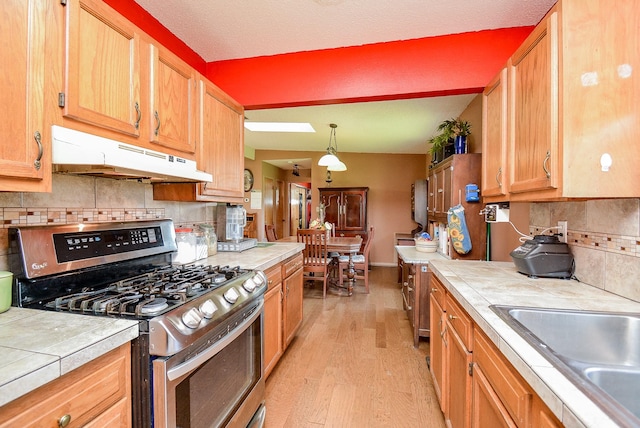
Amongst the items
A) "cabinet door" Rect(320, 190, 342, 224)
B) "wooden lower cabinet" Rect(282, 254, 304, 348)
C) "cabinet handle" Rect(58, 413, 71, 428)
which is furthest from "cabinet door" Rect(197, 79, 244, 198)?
"cabinet door" Rect(320, 190, 342, 224)

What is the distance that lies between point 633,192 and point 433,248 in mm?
2049

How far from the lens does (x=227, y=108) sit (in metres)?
2.24

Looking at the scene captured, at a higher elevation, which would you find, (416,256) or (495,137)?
(495,137)

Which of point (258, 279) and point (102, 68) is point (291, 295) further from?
point (102, 68)

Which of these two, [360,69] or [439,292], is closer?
[439,292]

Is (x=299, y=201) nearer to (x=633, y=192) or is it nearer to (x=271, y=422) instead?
(x=271, y=422)

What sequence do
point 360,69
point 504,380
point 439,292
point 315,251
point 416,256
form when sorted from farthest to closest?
1. point 315,251
2. point 416,256
3. point 360,69
4. point 439,292
5. point 504,380

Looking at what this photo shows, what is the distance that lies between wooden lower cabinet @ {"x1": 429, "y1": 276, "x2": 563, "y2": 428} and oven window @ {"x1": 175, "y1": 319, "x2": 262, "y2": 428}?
3.28 feet

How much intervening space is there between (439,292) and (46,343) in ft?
5.74

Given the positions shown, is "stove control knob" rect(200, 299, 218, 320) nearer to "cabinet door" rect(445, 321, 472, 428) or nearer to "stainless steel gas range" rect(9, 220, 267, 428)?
"stainless steel gas range" rect(9, 220, 267, 428)

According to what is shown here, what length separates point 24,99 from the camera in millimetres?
965

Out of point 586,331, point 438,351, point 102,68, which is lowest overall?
point 438,351

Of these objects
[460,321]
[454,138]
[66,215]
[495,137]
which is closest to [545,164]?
[495,137]

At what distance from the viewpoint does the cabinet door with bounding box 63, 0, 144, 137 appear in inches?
44.9
